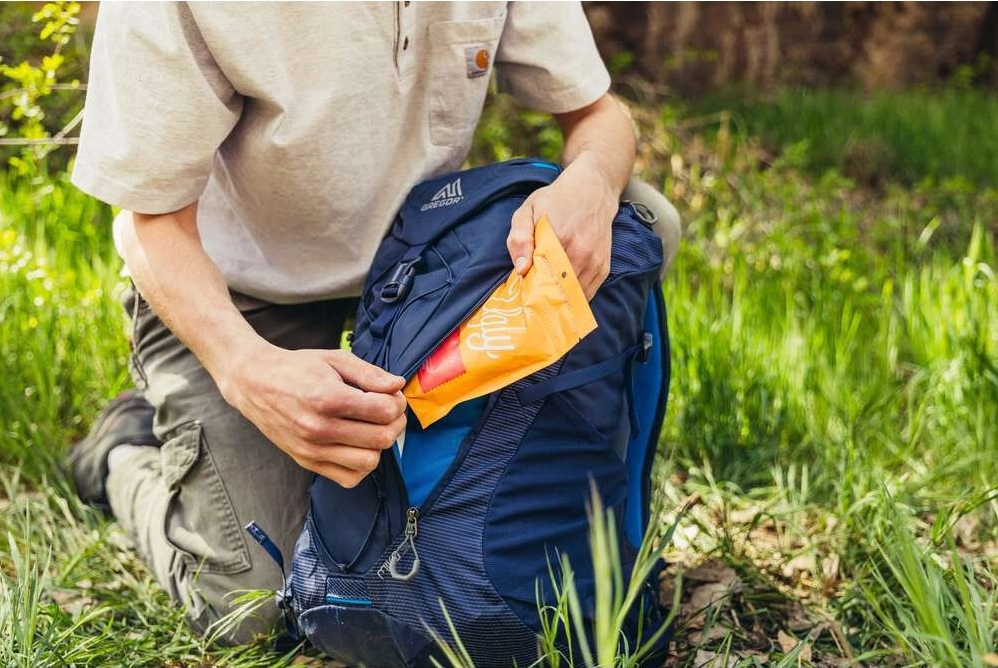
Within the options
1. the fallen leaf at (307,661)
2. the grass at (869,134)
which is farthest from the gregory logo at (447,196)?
the grass at (869,134)

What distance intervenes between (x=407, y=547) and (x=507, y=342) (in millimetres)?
337

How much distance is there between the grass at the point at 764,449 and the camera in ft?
5.62

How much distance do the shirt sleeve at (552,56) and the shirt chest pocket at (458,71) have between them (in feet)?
0.24

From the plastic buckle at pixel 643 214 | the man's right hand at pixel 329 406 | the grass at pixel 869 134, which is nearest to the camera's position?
the man's right hand at pixel 329 406

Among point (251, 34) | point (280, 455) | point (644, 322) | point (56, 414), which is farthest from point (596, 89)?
point (56, 414)

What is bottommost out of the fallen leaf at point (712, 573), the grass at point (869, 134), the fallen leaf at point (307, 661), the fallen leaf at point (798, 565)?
the grass at point (869, 134)

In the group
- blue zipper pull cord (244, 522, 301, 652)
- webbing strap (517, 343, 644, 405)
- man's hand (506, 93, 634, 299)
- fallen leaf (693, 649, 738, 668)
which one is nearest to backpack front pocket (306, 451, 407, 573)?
blue zipper pull cord (244, 522, 301, 652)

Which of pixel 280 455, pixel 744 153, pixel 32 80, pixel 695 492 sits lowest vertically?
pixel 744 153

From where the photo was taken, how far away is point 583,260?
1.66m

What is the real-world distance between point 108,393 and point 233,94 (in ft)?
3.59

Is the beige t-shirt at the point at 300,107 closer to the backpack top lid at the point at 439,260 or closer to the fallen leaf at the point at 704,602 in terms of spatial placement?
the backpack top lid at the point at 439,260

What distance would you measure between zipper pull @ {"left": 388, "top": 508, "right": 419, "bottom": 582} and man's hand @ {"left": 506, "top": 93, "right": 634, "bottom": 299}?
39 cm

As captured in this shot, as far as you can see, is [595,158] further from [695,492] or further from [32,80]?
[32,80]

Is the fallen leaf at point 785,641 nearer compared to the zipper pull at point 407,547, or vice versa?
the zipper pull at point 407,547
